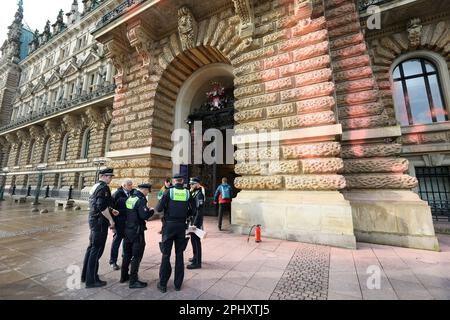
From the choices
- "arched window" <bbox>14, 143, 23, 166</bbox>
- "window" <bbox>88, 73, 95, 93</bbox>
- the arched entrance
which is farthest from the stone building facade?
"arched window" <bbox>14, 143, 23, 166</bbox>

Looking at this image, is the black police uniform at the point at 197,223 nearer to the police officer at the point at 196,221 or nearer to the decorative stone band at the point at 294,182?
the police officer at the point at 196,221

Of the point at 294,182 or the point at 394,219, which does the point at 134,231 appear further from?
the point at 394,219

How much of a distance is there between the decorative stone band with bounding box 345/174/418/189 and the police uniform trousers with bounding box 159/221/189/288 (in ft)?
17.6

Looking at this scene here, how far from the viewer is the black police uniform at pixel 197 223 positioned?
12.5 feet

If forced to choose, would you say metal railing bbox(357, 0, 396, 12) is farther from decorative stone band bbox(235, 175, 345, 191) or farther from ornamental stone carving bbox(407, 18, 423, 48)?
decorative stone band bbox(235, 175, 345, 191)

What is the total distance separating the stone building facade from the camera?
5367 mm

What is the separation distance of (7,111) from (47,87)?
13.7 m

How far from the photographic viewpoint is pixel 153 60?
941 cm

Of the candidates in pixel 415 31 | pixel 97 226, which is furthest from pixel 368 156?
pixel 97 226

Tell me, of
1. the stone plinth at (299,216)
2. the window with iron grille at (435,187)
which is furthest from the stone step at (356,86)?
the window with iron grille at (435,187)

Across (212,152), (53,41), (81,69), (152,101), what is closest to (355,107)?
(212,152)
